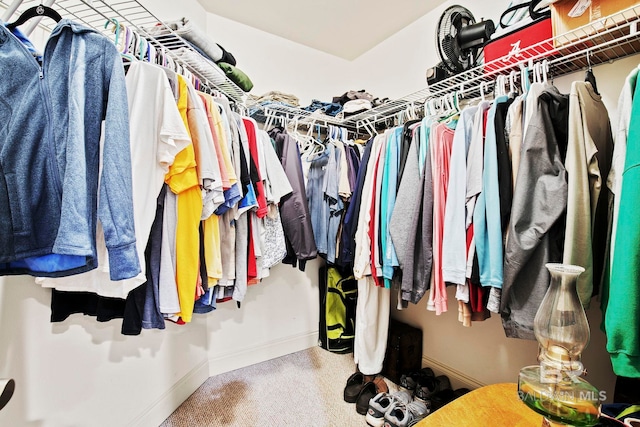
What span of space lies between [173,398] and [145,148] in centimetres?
143

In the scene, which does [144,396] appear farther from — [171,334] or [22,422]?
[22,422]

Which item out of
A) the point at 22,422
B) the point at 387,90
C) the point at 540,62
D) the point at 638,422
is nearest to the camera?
the point at 638,422

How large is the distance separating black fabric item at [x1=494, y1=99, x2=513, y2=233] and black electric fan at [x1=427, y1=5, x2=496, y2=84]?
0.52 m

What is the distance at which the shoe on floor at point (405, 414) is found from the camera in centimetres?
137

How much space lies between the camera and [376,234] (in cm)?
136

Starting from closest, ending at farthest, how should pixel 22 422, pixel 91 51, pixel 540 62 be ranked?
pixel 91 51
pixel 22 422
pixel 540 62

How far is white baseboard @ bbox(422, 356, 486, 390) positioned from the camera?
5.38 ft

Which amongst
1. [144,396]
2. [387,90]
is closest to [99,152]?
[144,396]

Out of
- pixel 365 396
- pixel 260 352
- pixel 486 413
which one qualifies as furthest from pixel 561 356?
pixel 260 352

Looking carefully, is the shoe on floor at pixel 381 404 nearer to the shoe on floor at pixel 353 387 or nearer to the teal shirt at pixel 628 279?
the shoe on floor at pixel 353 387

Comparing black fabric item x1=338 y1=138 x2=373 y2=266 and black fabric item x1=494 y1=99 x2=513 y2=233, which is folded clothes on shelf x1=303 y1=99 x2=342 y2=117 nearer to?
black fabric item x1=338 y1=138 x2=373 y2=266

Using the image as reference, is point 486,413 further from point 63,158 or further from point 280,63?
point 280,63

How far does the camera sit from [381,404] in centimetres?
149

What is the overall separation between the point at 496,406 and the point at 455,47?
5.07 ft
